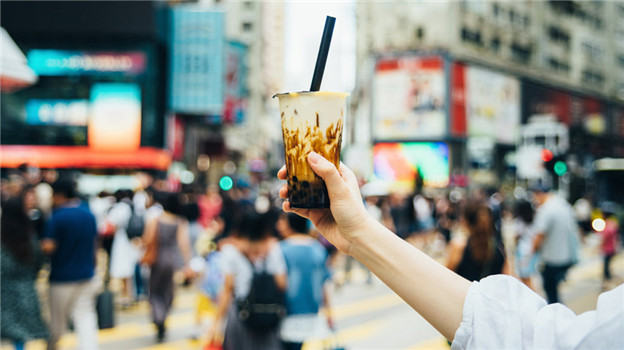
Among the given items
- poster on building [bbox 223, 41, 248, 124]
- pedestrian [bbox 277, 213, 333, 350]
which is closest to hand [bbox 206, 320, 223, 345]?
pedestrian [bbox 277, 213, 333, 350]

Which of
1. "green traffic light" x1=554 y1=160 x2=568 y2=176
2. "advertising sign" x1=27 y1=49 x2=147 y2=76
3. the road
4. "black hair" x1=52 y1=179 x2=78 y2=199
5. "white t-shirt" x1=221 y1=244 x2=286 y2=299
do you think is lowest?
the road

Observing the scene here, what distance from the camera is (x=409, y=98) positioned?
1410 inches

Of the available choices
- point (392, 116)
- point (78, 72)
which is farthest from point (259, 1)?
point (78, 72)

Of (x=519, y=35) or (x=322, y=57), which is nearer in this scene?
(x=322, y=57)

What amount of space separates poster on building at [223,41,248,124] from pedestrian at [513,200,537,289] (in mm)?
24541

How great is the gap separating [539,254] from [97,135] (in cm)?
2320

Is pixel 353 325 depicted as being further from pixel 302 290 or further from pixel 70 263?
pixel 70 263

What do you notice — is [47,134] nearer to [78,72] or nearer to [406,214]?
[78,72]

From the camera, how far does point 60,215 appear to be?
5.75 meters

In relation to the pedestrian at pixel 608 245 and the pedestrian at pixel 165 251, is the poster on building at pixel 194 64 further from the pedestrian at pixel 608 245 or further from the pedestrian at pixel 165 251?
the pedestrian at pixel 165 251

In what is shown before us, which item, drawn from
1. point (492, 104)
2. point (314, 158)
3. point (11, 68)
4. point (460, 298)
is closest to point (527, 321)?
point (460, 298)

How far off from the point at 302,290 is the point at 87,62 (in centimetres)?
2561

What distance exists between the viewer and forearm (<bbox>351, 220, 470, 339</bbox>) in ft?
4.92

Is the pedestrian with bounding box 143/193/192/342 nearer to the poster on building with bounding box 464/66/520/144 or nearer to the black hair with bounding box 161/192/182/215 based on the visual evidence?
the black hair with bounding box 161/192/182/215
